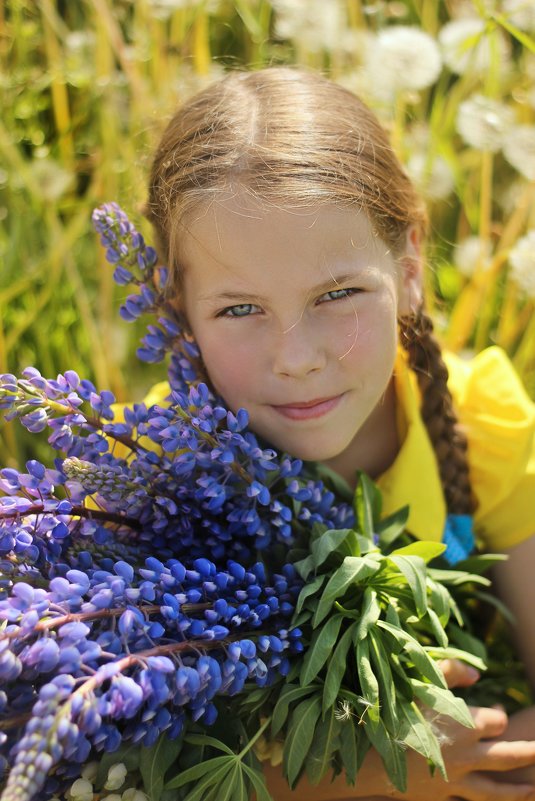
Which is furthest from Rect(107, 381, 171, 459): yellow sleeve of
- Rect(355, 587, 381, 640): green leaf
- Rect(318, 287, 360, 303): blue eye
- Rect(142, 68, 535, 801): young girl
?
Rect(355, 587, 381, 640): green leaf

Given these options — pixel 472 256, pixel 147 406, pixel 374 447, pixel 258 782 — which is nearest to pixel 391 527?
pixel 374 447

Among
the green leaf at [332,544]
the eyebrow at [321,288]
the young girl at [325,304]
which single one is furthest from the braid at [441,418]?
the green leaf at [332,544]

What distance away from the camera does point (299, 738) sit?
0.92 meters

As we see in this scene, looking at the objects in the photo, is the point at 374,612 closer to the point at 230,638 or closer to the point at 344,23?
the point at 230,638

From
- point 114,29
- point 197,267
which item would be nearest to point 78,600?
point 197,267

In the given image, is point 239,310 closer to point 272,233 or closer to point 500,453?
point 272,233

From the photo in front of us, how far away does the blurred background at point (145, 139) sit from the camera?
160 centimetres

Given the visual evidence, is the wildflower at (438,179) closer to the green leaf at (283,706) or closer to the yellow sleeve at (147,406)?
the yellow sleeve at (147,406)

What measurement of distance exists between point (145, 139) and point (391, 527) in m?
1.02

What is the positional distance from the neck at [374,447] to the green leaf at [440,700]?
431mm

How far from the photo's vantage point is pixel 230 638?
923mm

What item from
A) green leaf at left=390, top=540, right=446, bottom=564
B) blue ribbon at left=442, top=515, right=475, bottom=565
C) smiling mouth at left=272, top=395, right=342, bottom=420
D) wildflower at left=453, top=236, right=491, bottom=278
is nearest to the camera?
green leaf at left=390, top=540, right=446, bottom=564

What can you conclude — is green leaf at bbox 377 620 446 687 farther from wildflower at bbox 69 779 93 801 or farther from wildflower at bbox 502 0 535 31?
wildflower at bbox 502 0 535 31

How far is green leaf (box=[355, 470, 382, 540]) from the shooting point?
1099 millimetres
